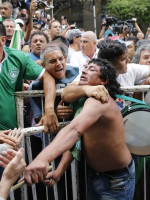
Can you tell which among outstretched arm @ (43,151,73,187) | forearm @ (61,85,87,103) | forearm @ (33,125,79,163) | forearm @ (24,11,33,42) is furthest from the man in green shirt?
forearm @ (24,11,33,42)

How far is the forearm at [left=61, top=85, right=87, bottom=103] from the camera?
2.15 meters

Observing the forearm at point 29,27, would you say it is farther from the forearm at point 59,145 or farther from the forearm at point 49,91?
the forearm at point 59,145

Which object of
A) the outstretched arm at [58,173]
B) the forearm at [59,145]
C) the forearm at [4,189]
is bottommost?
the outstretched arm at [58,173]

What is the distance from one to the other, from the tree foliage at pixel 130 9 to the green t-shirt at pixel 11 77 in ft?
67.8

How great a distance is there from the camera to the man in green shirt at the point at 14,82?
2.42 meters

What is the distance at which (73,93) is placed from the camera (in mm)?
2252

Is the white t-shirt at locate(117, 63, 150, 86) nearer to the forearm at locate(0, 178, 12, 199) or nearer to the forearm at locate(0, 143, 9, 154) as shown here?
the forearm at locate(0, 143, 9, 154)

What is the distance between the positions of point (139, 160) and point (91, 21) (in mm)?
24734

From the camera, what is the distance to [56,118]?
7.98 feet

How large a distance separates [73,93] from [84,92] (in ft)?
0.52

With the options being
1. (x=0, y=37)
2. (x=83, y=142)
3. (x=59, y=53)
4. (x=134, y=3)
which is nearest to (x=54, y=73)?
(x=59, y=53)

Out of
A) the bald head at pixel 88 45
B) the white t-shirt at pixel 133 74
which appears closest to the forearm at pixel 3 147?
the white t-shirt at pixel 133 74

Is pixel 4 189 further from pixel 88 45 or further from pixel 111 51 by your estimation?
pixel 88 45

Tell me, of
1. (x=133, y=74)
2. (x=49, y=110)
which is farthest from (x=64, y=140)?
(x=133, y=74)
